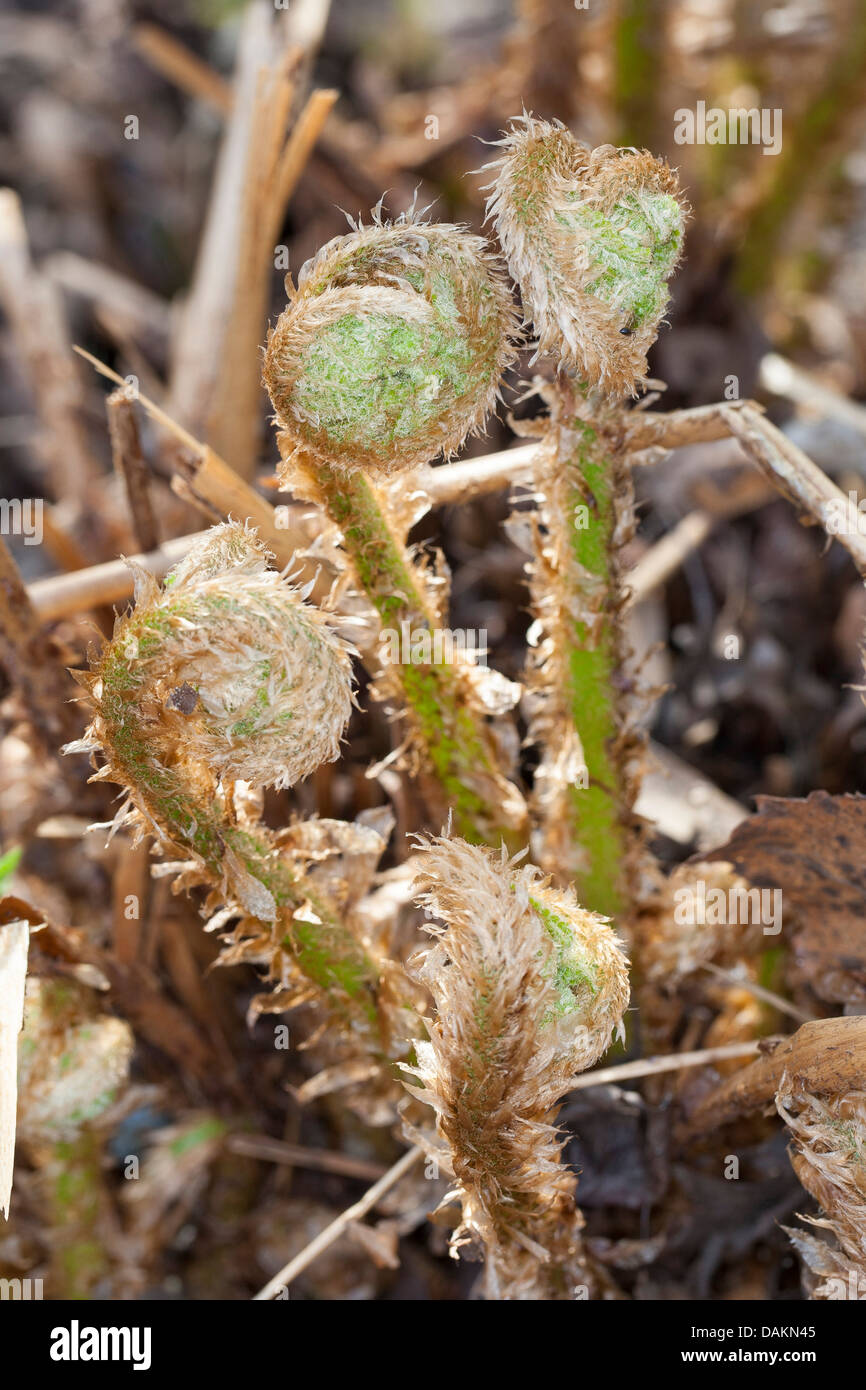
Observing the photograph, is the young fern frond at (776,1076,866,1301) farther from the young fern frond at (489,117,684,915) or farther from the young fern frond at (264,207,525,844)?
the young fern frond at (264,207,525,844)

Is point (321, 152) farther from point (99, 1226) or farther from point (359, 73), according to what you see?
point (99, 1226)

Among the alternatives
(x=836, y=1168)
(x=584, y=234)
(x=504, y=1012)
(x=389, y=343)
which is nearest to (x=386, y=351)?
(x=389, y=343)

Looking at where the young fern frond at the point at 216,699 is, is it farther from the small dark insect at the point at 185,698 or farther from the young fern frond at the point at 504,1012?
the young fern frond at the point at 504,1012

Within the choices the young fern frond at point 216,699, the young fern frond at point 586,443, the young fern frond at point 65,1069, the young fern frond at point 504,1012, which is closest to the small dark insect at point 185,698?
the young fern frond at point 216,699

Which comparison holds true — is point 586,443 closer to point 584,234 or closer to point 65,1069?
point 584,234

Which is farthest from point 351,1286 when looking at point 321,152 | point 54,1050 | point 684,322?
point 321,152

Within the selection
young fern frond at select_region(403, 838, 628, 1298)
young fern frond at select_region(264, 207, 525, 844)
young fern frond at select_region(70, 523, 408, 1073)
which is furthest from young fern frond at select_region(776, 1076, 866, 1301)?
young fern frond at select_region(264, 207, 525, 844)
